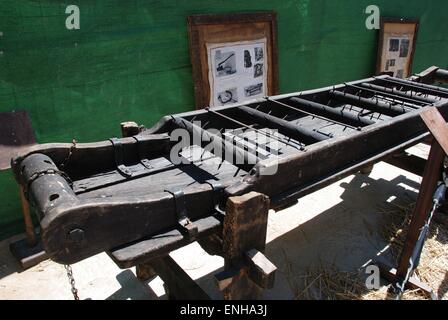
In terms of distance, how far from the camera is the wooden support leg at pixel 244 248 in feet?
6.63

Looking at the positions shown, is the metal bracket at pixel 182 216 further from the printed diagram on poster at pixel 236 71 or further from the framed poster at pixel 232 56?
the printed diagram on poster at pixel 236 71

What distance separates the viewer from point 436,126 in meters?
2.93

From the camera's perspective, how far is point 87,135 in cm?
459

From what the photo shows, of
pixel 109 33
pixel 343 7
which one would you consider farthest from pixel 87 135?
pixel 343 7

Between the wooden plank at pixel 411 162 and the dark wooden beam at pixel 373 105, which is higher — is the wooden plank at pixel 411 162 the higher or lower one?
the lower one

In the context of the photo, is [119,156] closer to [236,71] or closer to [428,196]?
[428,196]

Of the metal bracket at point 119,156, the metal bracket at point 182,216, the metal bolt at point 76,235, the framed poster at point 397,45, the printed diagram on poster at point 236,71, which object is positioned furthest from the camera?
the framed poster at point 397,45

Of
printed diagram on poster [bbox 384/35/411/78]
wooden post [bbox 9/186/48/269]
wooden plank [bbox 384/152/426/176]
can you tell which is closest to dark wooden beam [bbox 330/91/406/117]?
wooden plank [bbox 384/152/426/176]

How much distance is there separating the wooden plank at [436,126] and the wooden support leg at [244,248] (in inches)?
66.1

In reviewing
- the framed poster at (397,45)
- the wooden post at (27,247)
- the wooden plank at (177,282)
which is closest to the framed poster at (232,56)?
the wooden post at (27,247)

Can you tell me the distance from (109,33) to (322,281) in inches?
150

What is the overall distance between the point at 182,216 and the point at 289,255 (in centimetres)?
247

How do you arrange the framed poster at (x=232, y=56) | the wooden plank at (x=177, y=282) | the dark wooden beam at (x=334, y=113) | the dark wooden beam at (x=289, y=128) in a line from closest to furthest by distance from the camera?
1. the wooden plank at (x=177, y=282)
2. the dark wooden beam at (x=289, y=128)
3. the dark wooden beam at (x=334, y=113)
4. the framed poster at (x=232, y=56)

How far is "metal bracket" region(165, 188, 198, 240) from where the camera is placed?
6.49 feet
